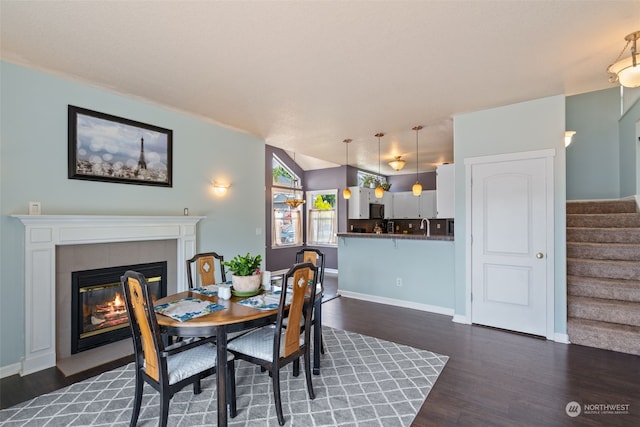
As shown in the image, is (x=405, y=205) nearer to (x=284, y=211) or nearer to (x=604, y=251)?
(x=284, y=211)

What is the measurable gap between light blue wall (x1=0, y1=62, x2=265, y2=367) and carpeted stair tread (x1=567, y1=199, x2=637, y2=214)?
5394mm

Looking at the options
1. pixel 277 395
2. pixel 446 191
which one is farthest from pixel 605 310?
pixel 277 395

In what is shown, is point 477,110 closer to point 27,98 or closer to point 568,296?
point 568,296

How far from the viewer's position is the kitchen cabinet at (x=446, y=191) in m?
4.52

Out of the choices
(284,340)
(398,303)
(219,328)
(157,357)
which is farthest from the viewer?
(398,303)

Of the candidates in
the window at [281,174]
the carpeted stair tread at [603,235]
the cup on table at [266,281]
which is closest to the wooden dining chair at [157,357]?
the cup on table at [266,281]

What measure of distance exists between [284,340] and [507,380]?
1.95m

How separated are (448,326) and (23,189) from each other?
4755 mm

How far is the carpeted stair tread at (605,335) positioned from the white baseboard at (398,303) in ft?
4.43

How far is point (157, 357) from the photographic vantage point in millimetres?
1765

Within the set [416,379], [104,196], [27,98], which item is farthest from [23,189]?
[416,379]

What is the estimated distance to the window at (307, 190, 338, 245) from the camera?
785cm

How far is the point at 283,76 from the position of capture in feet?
9.52

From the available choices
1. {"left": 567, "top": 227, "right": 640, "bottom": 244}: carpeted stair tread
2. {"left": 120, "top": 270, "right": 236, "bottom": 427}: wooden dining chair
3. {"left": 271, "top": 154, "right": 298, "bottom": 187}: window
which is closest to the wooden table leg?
{"left": 120, "top": 270, "right": 236, "bottom": 427}: wooden dining chair
